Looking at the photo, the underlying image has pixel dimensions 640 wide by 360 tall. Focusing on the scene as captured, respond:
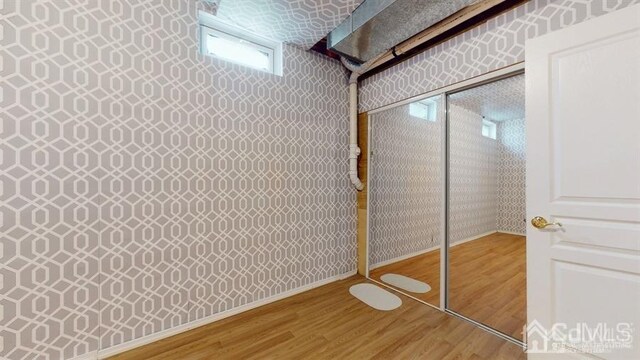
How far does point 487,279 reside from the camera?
2537mm

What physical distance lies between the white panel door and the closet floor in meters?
0.45

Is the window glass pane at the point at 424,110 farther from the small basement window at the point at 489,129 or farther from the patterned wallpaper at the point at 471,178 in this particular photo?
the small basement window at the point at 489,129

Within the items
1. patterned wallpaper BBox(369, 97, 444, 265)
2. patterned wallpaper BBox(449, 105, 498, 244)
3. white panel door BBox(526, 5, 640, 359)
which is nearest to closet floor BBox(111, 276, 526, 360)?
white panel door BBox(526, 5, 640, 359)

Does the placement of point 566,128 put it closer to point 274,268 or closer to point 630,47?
point 630,47

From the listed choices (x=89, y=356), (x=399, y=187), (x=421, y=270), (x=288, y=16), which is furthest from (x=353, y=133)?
(x=89, y=356)

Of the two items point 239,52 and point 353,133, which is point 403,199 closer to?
point 353,133

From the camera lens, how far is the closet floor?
1.70 m

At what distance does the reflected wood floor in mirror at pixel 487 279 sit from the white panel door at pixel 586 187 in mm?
603

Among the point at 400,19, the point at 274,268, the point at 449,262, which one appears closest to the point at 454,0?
the point at 400,19

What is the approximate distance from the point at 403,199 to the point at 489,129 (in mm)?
1233

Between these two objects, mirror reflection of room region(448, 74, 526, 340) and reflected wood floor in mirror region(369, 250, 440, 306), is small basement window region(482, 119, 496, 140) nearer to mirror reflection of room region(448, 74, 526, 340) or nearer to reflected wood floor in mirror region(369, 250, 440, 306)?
mirror reflection of room region(448, 74, 526, 340)

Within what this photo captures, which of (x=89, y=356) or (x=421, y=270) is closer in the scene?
(x=89, y=356)

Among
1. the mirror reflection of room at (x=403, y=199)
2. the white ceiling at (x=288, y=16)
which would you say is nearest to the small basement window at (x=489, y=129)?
the mirror reflection of room at (x=403, y=199)

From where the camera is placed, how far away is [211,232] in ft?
6.84
